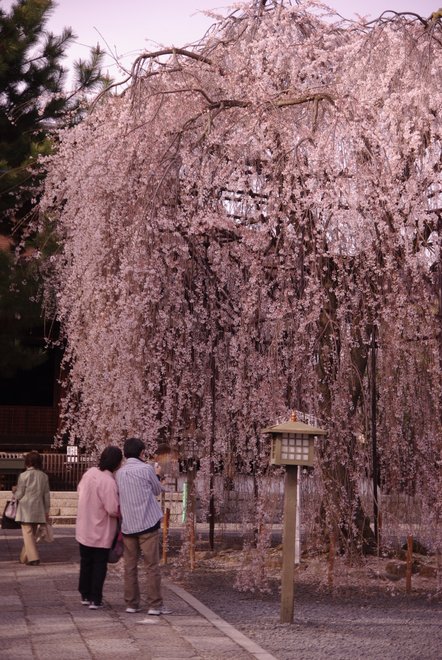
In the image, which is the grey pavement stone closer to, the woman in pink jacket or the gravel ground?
the gravel ground

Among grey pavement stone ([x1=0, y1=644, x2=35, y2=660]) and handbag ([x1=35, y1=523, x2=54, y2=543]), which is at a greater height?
handbag ([x1=35, y1=523, x2=54, y2=543])

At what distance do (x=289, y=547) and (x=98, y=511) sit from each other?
1917 millimetres

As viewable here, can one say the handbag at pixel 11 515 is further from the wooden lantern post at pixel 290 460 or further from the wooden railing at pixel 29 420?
the wooden railing at pixel 29 420

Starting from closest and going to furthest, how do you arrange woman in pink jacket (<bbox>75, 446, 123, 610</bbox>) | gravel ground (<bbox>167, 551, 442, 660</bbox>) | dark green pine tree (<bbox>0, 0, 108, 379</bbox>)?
gravel ground (<bbox>167, 551, 442, 660</bbox>)
woman in pink jacket (<bbox>75, 446, 123, 610</bbox>)
dark green pine tree (<bbox>0, 0, 108, 379</bbox>)

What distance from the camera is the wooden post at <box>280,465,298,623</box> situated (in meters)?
9.12

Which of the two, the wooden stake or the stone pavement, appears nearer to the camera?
the stone pavement

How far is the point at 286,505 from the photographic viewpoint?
9312 mm

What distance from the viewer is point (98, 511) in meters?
10.1

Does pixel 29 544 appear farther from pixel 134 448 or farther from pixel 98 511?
pixel 134 448

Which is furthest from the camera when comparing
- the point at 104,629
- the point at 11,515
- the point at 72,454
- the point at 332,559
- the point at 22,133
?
the point at 72,454

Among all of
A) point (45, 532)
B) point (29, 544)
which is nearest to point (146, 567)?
point (29, 544)

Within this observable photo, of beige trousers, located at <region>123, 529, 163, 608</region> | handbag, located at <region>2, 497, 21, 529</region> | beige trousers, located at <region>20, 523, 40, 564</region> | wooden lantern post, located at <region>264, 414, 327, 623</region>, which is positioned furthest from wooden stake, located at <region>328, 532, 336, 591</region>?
handbag, located at <region>2, 497, 21, 529</region>

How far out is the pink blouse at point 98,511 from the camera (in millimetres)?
10000

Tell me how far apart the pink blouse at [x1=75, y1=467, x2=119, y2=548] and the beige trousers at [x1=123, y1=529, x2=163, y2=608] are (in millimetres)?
371
